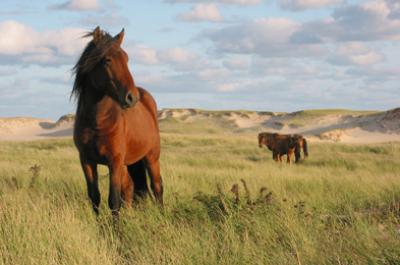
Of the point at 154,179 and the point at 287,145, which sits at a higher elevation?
the point at 154,179

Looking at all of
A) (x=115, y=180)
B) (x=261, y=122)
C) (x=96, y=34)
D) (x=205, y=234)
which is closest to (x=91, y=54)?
(x=96, y=34)

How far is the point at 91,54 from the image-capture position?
621 cm

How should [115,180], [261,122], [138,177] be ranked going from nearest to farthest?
[115,180] → [138,177] → [261,122]

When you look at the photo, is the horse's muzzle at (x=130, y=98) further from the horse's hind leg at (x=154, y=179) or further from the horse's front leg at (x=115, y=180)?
the horse's hind leg at (x=154, y=179)

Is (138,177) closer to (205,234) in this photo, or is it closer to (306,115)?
(205,234)

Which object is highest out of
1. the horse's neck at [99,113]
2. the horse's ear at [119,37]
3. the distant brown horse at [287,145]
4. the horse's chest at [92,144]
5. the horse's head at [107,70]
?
the horse's ear at [119,37]

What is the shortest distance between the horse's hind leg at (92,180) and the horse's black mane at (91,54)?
92cm

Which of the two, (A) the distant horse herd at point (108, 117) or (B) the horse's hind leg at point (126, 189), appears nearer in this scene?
(A) the distant horse herd at point (108, 117)

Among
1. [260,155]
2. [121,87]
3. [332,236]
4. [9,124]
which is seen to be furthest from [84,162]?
[9,124]

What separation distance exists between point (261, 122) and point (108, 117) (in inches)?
2662

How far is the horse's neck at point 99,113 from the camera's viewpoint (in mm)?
6570

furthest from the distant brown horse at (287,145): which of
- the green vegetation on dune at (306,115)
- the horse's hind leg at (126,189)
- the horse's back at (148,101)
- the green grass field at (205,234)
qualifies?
the green vegetation on dune at (306,115)

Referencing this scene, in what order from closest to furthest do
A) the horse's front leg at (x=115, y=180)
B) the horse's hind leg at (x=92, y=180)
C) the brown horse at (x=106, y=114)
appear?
the brown horse at (x=106, y=114), the horse's front leg at (x=115, y=180), the horse's hind leg at (x=92, y=180)

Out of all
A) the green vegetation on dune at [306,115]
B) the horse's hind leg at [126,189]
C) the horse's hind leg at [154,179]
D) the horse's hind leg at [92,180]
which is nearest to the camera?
the horse's hind leg at [92,180]
